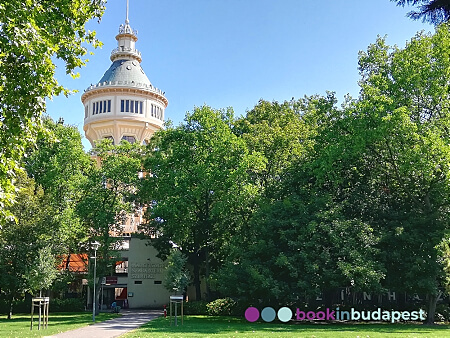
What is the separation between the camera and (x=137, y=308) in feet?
143

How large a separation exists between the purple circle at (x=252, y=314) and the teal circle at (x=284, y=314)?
72.0 inches

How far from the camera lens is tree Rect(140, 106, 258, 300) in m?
33.0

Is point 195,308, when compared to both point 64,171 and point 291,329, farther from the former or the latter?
point 64,171

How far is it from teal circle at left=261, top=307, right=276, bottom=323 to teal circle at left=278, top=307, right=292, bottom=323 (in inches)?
21.6

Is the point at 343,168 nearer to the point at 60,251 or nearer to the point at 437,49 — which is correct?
the point at 437,49

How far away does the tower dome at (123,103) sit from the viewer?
53000 millimetres

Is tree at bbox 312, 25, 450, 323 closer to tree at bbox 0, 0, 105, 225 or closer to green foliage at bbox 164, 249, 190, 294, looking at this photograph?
green foliage at bbox 164, 249, 190, 294

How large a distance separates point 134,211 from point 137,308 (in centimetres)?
997

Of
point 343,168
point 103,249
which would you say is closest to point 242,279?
point 343,168

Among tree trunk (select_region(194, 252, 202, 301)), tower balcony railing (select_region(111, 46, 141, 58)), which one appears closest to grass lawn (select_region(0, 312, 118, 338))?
tree trunk (select_region(194, 252, 202, 301))

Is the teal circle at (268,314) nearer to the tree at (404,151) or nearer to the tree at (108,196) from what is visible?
the tree at (404,151)

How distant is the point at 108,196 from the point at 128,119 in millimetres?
15757

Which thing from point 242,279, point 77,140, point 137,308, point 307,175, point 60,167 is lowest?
point 137,308

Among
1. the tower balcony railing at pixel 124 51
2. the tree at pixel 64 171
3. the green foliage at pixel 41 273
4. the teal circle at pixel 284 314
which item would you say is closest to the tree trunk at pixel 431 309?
the teal circle at pixel 284 314
